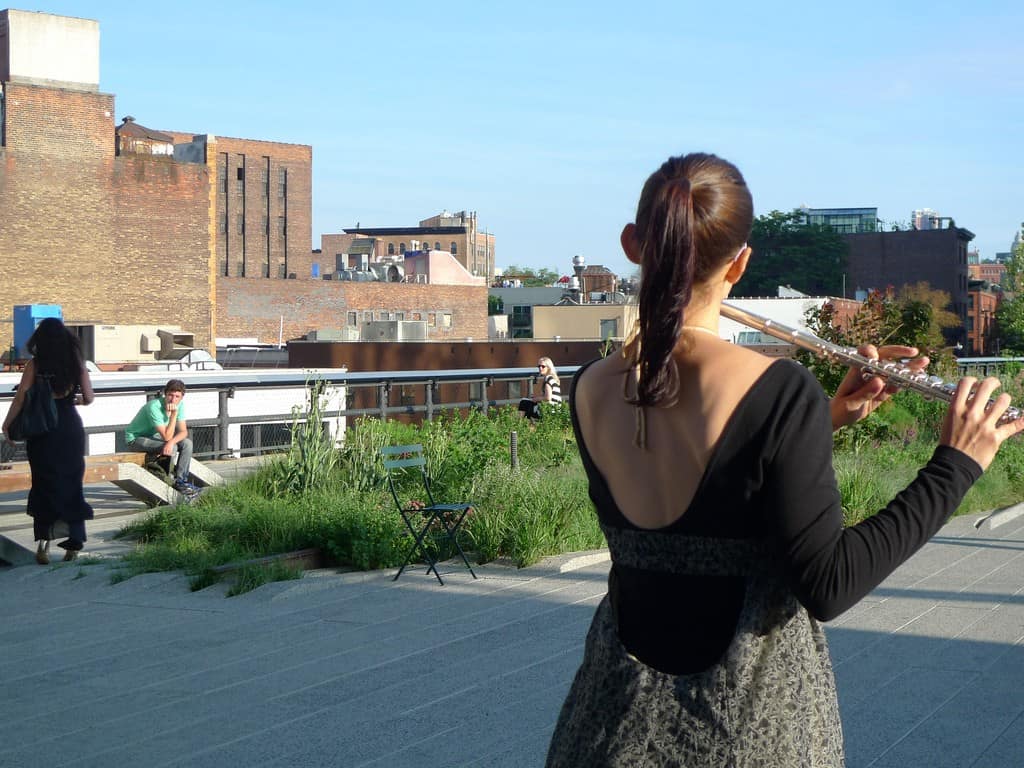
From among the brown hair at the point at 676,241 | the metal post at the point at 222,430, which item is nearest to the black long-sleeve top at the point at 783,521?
the brown hair at the point at 676,241

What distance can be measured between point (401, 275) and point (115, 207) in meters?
40.0

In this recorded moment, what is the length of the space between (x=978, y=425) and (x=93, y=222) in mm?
57648

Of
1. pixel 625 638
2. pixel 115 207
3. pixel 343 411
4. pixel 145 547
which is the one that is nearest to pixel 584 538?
pixel 145 547

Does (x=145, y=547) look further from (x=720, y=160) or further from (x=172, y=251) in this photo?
(x=172, y=251)

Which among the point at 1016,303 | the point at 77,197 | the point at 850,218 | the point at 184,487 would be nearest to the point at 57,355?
the point at 184,487

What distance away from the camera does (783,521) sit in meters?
2.07

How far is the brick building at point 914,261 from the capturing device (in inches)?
4409

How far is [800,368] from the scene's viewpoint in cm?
213

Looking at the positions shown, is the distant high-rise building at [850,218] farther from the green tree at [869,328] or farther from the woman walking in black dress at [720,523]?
the woman walking in black dress at [720,523]

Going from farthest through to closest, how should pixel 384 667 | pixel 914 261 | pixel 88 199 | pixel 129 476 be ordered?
1. pixel 914 261
2. pixel 88 199
3. pixel 129 476
4. pixel 384 667

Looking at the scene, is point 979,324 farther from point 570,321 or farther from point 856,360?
point 856,360

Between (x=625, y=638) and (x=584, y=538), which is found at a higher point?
(x=625, y=638)

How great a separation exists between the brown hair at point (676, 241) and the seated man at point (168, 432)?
36.4 ft

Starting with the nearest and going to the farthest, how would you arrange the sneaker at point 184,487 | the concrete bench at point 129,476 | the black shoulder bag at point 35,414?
1. the black shoulder bag at point 35,414
2. the concrete bench at point 129,476
3. the sneaker at point 184,487
